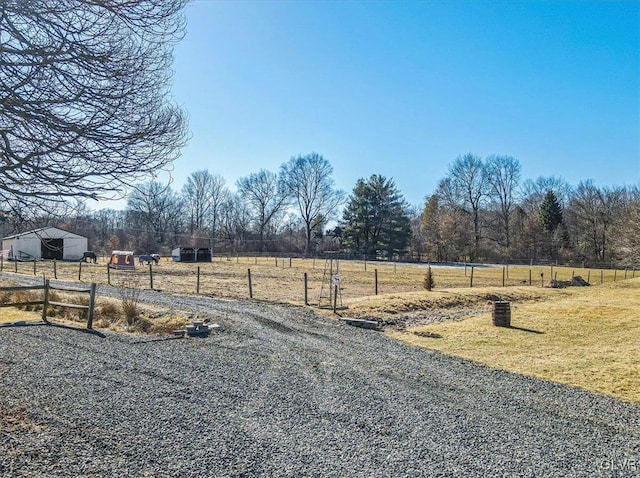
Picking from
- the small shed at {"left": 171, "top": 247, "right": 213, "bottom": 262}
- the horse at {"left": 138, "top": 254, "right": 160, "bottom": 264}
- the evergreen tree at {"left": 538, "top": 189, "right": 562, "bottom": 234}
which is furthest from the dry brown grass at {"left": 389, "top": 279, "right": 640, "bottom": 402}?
the evergreen tree at {"left": 538, "top": 189, "right": 562, "bottom": 234}

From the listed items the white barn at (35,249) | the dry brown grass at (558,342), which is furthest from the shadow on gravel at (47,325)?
the white barn at (35,249)

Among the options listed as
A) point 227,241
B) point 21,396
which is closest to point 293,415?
point 21,396

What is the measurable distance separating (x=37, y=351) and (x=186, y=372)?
3262 millimetres

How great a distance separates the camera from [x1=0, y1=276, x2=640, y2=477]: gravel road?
4.24 metres

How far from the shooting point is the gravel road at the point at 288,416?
4242 millimetres

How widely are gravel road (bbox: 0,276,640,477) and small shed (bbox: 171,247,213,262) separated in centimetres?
4360

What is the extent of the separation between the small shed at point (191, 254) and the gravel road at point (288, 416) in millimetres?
43601

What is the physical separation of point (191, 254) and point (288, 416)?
4908 centimetres

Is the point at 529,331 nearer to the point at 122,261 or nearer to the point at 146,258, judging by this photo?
the point at 122,261

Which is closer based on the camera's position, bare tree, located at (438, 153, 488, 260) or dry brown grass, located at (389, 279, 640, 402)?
dry brown grass, located at (389, 279, 640, 402)

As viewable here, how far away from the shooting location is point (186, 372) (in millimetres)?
7328

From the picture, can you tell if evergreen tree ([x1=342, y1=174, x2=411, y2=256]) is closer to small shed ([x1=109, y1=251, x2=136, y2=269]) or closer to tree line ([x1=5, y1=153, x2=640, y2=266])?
tree line ([x1=5, y1=153, x2=640, y2=266])

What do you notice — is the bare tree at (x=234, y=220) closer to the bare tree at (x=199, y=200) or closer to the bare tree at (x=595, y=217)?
the bare tree at (x=199, y=200)

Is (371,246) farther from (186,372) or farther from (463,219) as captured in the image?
(186,372)
